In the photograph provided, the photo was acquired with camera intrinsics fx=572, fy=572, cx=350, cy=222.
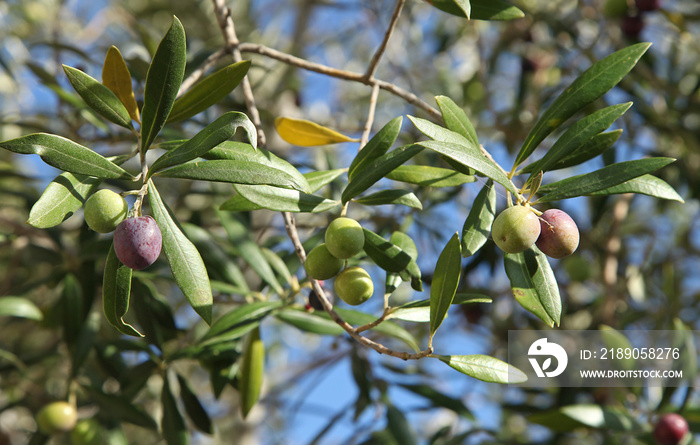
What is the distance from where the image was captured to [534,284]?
42.5 inches

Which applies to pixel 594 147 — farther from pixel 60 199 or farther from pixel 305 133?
pixel 60 199

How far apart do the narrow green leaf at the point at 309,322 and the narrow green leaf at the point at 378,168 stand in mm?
599

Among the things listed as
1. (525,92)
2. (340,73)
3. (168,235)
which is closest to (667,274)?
(525,92)

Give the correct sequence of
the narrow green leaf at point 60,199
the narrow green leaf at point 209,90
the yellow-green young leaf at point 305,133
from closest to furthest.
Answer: the narrow green leaf at point 60,199
the narrow green leaf at point 209,90
the yellow-green young leaf at point 305,133

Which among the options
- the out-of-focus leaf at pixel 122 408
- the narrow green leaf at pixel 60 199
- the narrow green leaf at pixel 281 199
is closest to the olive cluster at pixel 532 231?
the narrow green leaf at pixel 281 199

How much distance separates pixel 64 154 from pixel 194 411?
1090mm

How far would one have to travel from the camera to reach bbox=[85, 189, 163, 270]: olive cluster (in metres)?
0.87

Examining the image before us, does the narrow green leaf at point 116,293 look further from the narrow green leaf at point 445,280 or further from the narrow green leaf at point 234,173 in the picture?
the narrow green leaf at point 445,280

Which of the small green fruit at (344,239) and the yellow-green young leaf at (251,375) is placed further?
the yellow-green young leaf at (251,375)

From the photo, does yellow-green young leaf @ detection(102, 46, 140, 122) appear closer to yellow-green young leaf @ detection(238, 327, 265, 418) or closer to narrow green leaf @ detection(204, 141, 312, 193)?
narrow green leaf @ detection(204, 141, 312, 193)

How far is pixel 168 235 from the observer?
968mm

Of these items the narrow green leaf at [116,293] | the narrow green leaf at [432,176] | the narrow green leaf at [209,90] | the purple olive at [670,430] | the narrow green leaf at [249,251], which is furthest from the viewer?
the purple olive at [670,430]

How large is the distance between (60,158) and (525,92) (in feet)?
8.41

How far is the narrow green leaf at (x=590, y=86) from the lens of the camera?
1081 mm
